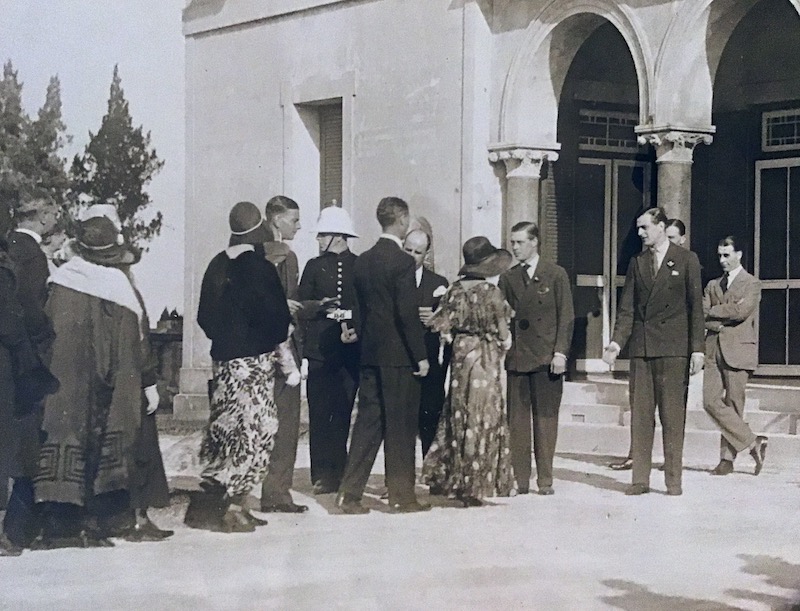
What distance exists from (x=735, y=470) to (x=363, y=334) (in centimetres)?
252

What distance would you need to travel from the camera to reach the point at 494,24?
9266mm

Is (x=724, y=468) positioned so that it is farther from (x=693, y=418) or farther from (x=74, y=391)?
(x=74, y=391)

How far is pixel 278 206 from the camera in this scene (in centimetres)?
759

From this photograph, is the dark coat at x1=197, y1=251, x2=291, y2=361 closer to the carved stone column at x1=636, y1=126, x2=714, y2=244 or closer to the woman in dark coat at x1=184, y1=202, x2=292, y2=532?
the woman in dark coat at x1=184, y1=202, x2=292, y2=532

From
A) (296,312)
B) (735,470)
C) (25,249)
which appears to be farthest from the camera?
(735,470)

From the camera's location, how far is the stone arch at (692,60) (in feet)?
29.3

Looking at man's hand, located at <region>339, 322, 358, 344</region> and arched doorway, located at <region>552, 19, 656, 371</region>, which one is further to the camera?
arched doorway, located at <region>552, 19, 656, 371</region>

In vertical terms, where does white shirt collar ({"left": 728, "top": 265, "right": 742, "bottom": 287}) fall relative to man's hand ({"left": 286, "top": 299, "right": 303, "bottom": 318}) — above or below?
above

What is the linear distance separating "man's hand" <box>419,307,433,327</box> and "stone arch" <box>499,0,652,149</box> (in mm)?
1316

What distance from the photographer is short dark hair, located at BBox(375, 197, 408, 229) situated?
7.80 meters

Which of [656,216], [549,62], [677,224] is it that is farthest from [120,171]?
[677,224]

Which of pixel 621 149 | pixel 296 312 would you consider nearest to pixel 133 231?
pixel 296 312

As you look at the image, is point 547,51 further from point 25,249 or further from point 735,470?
point 25,249

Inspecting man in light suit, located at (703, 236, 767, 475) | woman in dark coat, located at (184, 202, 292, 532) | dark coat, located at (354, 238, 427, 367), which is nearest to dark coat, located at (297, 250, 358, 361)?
dark coat, located at (354, 238, 427, 367)
